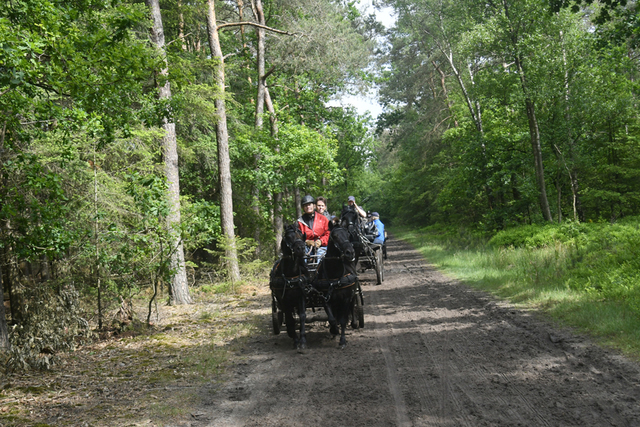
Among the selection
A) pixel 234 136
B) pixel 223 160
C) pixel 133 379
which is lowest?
pixel 133 379

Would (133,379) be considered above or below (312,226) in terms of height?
below

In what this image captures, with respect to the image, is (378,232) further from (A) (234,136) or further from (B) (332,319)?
(A) (234,136)

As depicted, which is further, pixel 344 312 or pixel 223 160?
pixel 223 160

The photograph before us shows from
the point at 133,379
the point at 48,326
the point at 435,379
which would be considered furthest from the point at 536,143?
the point at 48,326

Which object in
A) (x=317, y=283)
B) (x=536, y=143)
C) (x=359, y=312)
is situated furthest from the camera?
(x=536, y=143)

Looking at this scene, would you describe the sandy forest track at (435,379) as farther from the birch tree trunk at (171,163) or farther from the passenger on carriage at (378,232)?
the passenger on carriage at (378,232)

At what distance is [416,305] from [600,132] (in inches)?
575

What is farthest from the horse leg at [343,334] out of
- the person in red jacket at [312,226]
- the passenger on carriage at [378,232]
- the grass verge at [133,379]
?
the passenger on carriage at [378,232]

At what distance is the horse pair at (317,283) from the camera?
739 cm

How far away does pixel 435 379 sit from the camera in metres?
5.47

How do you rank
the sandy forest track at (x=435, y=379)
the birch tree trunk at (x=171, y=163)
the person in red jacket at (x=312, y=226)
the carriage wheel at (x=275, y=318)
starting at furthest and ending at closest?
the birch tree trunk at (x=171, y=163) → the carriage wheel at (x=275, y=318) → the person in red jacket at (x=312, y=226) → the sandy forest track at (x=435, y=379)

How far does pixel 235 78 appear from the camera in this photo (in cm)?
2492

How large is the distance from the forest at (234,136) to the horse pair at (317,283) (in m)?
3.01

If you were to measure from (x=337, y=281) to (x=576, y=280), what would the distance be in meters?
5.99
